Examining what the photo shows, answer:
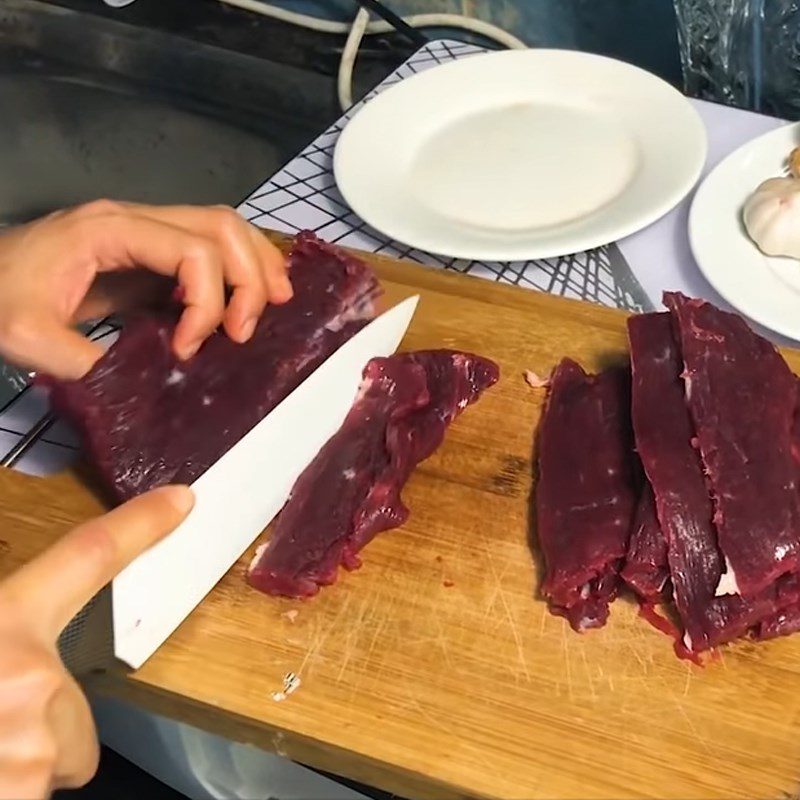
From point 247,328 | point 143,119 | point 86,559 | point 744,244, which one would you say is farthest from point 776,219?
point 143,119

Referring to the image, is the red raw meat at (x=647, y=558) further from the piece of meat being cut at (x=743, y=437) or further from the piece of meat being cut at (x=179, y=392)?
the piece of meat being cut at (x=179, y=392)

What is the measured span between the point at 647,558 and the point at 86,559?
45 centimetres

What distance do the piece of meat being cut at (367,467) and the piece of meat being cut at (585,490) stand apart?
0.35ft

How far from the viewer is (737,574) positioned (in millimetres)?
890

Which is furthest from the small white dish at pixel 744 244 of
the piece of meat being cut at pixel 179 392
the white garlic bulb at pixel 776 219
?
the piece of meat being cut at pixel 179 392

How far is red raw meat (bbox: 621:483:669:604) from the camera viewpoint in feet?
3.03

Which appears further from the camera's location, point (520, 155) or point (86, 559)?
point (520, 155)

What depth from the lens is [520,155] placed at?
1414 mm

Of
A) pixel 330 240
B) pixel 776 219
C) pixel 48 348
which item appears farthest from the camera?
pixel 330 240

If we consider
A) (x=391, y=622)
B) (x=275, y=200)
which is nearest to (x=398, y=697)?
(x=391, y=622)

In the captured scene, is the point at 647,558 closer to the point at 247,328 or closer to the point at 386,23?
the point at 247,328

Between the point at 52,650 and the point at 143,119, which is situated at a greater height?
the point at 52,650

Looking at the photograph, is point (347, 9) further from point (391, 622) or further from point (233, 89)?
point (391, 622)

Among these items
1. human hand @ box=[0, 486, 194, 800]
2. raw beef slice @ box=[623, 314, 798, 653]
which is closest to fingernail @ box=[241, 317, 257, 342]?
human hand @ box=[0, 486, 194, 800]
